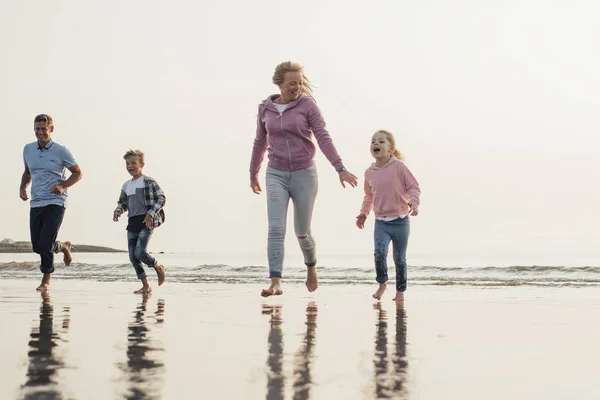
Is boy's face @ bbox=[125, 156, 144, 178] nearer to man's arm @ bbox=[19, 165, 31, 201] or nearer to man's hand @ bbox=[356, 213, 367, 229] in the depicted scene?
man's arm @ bbox=[19, 165, 31, 201]

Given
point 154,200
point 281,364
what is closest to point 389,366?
point 281,364

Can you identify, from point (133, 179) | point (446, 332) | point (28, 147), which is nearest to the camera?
point (446, 332)

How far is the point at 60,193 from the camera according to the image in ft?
30.9

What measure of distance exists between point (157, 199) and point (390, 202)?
3.22 m

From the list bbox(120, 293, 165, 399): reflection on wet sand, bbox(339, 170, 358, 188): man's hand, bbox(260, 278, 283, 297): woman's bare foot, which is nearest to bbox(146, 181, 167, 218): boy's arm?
bbox(260, 278, 283, 297): woman's bare foot

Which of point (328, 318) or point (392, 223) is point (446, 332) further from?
point (392, 223)

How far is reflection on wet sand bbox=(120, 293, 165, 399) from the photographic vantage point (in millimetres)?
2848

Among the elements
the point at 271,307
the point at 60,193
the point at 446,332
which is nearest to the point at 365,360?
the point at 446,332

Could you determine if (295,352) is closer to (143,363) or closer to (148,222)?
(143,363)

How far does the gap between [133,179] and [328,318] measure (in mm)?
5308

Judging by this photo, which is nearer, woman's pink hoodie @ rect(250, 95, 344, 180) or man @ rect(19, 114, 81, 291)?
woman's pink hoodie @ rect(250, 95, 344, 180)

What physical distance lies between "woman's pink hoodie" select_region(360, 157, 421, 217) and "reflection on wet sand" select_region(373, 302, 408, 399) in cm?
335

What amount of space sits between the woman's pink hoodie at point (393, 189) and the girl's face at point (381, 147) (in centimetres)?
9

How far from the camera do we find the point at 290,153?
7.64 meters
